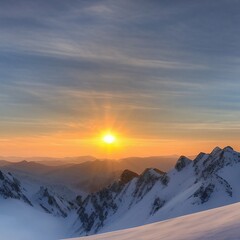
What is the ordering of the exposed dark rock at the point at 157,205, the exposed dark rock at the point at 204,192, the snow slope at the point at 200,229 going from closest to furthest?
the snow slope at the point at 200,229 < the exposed dark rock at the point at 204,192 < the exposed dark rock at the point at 157,205

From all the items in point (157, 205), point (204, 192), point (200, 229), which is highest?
point (157, 205)

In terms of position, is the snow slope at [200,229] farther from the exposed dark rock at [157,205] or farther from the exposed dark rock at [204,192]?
the exposed dark rock at [157,205]

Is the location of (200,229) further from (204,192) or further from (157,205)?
(157,205)

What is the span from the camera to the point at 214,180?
176 metres

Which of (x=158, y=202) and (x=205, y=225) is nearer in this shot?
(x=205, y=225)

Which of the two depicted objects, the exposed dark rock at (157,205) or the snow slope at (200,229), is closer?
the snow slope at (200,229)

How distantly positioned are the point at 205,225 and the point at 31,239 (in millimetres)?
176000

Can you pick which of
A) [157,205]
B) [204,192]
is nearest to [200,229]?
[204,192]

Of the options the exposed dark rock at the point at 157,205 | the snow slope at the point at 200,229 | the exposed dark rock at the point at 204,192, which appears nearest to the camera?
the snow slope at the point at 200,229

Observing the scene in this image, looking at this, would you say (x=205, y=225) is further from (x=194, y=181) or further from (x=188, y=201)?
(x=194, y=181)

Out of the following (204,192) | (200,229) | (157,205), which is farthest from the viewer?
(157,205)

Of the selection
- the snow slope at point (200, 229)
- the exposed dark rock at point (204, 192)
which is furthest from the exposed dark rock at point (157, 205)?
the snow slope at point (200, 229)

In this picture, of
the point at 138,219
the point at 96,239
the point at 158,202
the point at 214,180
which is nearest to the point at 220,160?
the point at 214,180

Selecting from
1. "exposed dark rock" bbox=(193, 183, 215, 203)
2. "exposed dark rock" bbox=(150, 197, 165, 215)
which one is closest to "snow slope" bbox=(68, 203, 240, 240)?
"exposed dark rock" bbox=(193, 183, 215, 203)
